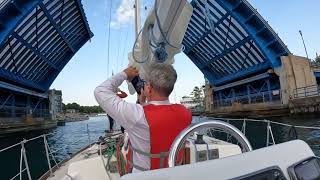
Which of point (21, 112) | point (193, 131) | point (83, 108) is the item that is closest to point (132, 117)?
point (193, 131)

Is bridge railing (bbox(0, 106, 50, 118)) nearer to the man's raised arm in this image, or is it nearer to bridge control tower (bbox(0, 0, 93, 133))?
bridge control tower (bbox(0, 0, 93, 133))

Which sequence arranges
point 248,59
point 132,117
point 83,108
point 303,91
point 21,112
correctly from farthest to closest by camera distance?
point 83,108
point 21,112
point 248,59
point 303,91
point 132,117

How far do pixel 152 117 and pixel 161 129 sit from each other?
93 mm

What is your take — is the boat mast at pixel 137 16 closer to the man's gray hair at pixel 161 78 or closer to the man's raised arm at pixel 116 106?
the man's raised arm at pixel 116 106

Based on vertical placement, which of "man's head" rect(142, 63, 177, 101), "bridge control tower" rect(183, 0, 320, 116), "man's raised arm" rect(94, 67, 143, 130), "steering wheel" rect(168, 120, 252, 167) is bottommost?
"steering wheel" rect(168, 120, 252, 167)

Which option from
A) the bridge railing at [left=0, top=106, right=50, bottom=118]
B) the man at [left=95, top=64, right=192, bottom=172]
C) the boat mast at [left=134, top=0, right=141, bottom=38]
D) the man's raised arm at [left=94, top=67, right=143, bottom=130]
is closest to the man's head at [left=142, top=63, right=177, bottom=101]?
the man at [left=95, top=64, right=192, bottom=172]

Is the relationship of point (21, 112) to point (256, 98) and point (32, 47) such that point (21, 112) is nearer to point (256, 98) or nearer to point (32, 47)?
point (32, 47)

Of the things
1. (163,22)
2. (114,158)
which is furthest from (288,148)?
(114,158)

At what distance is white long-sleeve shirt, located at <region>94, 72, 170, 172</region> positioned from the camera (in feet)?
6.53

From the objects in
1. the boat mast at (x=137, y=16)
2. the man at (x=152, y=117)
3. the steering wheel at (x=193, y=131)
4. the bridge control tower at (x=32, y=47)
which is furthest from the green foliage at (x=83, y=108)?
the steering wheel at (x=193, y=131)

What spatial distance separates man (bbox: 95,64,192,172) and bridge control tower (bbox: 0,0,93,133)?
20.0 m

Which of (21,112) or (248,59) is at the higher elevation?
(248,59)

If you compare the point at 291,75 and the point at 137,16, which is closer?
the point at 137,16

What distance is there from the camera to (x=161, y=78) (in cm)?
201
